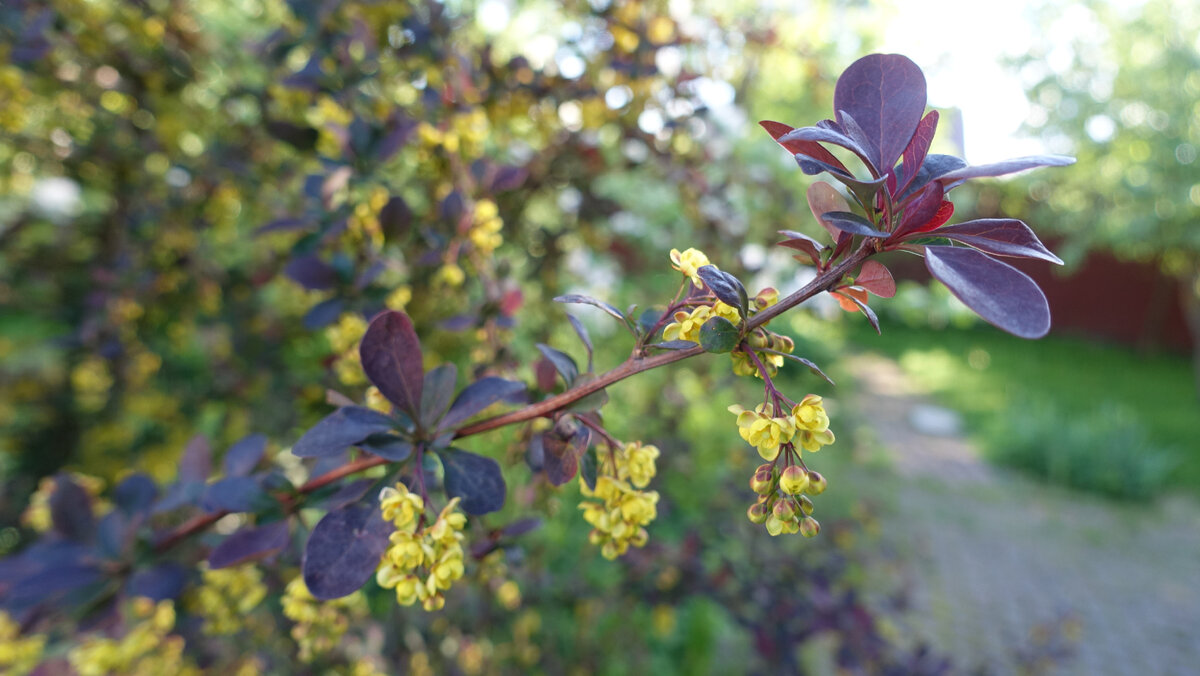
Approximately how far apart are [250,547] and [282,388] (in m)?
1.30

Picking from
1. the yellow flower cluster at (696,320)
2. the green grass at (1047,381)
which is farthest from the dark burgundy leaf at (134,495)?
the green grass at (1047,381)

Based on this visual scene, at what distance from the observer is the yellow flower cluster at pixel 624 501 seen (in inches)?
24.8

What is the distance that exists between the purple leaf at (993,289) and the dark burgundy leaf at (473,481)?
0.42m

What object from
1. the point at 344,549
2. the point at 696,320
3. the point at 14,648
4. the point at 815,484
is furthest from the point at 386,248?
the point at 14,648

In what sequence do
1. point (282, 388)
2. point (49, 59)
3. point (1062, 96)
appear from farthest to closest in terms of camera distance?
point (1062, 96), point (282, 388), point (49, 59)

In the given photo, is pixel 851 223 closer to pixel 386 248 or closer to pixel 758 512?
pixel 758 512

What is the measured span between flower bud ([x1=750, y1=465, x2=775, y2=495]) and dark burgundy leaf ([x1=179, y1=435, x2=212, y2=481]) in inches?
33.6

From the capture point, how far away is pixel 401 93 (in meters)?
1.77

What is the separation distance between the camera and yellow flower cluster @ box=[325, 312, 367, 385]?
3.07 feet

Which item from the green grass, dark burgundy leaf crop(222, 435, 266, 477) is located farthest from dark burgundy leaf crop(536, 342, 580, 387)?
the green grass

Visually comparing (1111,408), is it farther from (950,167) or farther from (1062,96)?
(950,167)

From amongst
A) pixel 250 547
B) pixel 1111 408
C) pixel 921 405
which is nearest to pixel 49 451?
pixel 250 547

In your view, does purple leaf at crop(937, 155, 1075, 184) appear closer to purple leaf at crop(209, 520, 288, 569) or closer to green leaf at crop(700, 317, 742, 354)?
green leaf at crop(700, 317, 742, 354)

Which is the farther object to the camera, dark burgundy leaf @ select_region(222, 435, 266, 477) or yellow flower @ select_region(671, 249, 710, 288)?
dark burgundy leaf @ select_region(222, 435, 266, 477)
